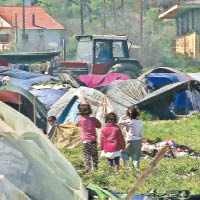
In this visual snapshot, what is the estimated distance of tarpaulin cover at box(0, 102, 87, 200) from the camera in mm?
7039

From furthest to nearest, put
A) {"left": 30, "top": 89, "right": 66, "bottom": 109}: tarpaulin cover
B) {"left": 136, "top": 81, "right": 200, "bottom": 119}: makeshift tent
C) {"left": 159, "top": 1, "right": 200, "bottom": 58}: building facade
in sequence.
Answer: {"left": 159, "top": 1, "right": 200, "bottom": 58}: building facade < {"left": 136, "top": 81, "right": 200, "bottom": 119}: makeshift tent < {"left": 30, "top": 89, "right": 66, "bottom": 109}: tarpaulin cover

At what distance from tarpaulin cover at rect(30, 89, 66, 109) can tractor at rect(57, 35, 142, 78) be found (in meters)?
9.29

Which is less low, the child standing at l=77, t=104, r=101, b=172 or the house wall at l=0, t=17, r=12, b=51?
the house wall at l=0, t=17, r=12, b=51

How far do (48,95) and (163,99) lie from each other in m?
3.11

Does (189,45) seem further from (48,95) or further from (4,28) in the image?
(48,95)

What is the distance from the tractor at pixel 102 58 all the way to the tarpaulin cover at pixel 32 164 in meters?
23.8

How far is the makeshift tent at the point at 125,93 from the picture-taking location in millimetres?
21938

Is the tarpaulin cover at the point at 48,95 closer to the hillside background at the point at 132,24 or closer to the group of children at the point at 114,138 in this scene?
the group of children at the point at 114,138

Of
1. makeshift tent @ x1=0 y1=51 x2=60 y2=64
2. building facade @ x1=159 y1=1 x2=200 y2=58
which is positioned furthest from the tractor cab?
building facade @ x1=159 y1=1 x2=200 y2=58

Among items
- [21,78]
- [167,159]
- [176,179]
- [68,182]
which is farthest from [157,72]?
[68,182]

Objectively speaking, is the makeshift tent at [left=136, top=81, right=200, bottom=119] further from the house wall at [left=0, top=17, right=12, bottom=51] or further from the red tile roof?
the red tile roof

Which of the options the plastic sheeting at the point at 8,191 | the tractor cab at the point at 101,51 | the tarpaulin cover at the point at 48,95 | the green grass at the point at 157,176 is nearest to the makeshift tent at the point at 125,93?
the tarpaulin cover at the point at 48,95

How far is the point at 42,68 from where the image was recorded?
108ft

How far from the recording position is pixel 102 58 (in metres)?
33.4
